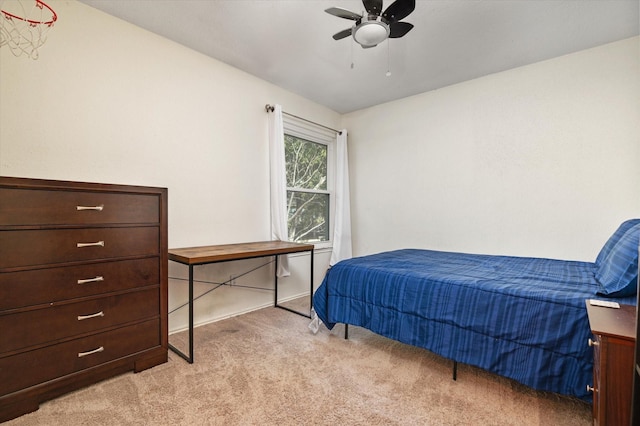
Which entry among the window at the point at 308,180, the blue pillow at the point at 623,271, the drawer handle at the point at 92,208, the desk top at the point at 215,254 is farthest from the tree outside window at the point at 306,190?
the blue pillow at the point at 623,271

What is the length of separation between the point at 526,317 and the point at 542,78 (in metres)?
2.38

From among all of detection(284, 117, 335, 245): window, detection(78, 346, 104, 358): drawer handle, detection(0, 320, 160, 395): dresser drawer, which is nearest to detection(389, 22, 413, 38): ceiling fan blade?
detection(284, 117, 335, 245): window

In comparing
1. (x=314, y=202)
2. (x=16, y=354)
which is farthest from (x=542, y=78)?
(x=16, y=354)

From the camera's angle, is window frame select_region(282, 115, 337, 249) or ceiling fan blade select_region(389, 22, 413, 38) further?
window frame select_region(282, 115, 337, 249)

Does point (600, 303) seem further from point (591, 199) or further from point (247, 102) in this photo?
point (247, 102)

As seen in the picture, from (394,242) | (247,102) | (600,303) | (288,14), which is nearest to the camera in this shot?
(600,303)

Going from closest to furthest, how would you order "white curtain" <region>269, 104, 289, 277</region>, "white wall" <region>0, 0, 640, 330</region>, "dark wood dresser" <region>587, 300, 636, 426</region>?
"dark wood dresser" <region>587, 300, 636, 426</region>, "white wall" <region>0, 0, 640, 330</region>, "white curtain" <region>269, 104, 289, 277</region>

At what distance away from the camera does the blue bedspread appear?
1.47 meters

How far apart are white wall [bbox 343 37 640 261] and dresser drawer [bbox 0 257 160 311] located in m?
2.78

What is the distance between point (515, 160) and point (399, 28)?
185 centimetres

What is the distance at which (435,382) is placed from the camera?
183 cm

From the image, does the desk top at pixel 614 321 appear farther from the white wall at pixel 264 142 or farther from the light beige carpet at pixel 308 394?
the white wall at pixel 264 142

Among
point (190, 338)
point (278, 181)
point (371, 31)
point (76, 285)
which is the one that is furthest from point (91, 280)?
point (371, 31)

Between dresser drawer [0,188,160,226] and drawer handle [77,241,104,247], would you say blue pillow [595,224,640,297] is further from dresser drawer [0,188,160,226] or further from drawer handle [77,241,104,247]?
drawer handle [77,241,104,247]
